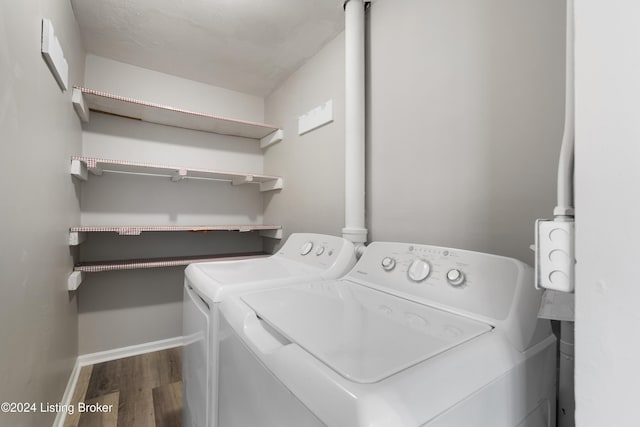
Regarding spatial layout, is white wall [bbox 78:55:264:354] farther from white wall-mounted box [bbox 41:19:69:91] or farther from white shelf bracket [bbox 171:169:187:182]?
white wall-mounted box [bbox 41:19:69:91]

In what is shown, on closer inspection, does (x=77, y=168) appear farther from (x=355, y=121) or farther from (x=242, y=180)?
(x=355, y=121)

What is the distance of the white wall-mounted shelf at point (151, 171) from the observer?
1.65 metres

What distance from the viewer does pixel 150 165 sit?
1808 millimetres

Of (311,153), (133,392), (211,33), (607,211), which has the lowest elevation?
(133,392)

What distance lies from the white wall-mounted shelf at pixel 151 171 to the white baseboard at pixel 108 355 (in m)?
1.11

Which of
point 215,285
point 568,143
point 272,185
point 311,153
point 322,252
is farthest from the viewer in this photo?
point 272,185

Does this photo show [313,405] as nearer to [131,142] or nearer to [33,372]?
[33,372]

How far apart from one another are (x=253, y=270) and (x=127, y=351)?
62.1 inches

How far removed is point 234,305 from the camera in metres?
0.80

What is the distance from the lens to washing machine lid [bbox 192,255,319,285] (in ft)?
3.49

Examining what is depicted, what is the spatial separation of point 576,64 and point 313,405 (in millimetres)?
638

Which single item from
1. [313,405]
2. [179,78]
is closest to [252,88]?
[179,78]

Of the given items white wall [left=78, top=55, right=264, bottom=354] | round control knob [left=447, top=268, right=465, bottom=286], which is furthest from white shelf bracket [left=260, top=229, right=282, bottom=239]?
round control knob [left=447, top=268, right=465, bottom=286]

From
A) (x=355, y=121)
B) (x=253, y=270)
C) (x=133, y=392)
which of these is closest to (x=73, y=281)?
(x=133, y=392)
